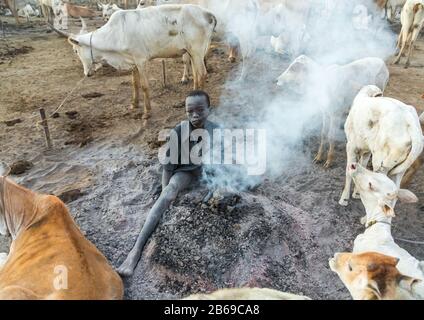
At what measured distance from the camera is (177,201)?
421 cm

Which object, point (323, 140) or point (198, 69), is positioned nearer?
point (323, 140)

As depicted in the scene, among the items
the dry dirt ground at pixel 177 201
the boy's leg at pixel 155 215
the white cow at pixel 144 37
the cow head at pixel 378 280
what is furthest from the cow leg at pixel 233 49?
the cow head at pixel 378 280

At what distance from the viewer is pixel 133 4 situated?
1981 centimetres

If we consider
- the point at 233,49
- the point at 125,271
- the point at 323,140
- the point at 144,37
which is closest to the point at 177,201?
the point at 125,271

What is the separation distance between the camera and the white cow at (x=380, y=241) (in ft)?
8.12

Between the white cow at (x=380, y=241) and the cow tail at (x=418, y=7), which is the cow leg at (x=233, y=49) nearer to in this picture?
the cow tail at (x=418, y=7)

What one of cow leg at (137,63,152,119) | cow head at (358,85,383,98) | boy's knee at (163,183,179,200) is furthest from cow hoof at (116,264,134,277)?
cow leg at (137,63,152,119)

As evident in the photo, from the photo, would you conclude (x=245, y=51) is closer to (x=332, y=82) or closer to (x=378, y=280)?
(x=332, y=82)

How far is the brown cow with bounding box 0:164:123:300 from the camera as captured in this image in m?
2.68

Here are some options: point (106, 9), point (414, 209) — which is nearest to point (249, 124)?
point (414, 209)

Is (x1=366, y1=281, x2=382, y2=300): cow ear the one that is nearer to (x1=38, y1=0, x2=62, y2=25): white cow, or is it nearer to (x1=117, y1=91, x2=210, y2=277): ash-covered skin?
(x1=117, y1=91, x2=210, y2=277): ash-covered skin

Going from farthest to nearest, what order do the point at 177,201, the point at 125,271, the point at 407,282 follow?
the point at 177,201
the point at 125,271
the point at 407,282

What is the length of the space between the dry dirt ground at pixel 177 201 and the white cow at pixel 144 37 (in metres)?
1.13

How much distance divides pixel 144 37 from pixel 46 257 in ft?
17.4
